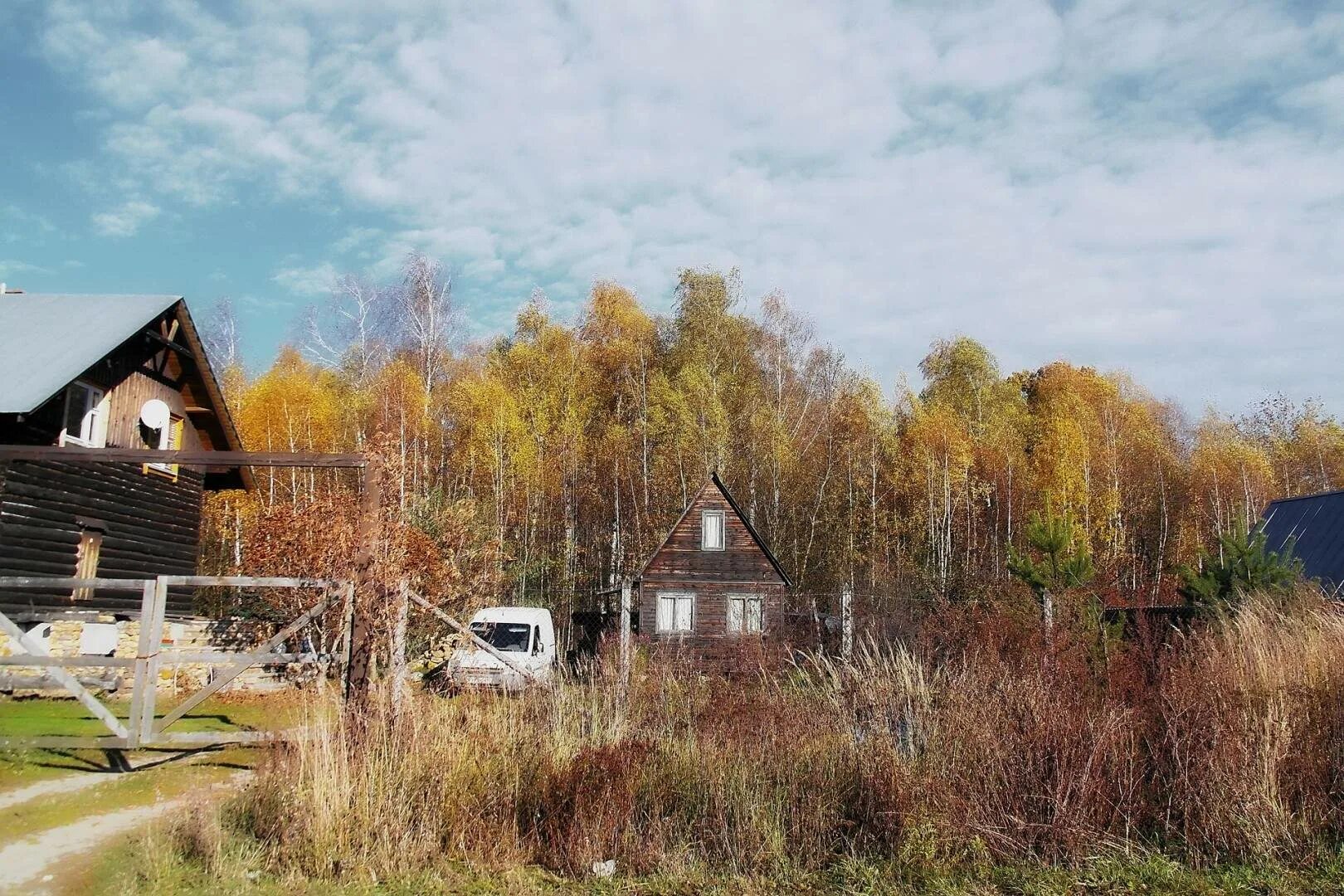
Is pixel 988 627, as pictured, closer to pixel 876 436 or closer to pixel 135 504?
pixel 135 504

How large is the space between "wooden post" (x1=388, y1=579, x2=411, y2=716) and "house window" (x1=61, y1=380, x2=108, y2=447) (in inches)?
496

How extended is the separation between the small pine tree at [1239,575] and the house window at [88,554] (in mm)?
20151

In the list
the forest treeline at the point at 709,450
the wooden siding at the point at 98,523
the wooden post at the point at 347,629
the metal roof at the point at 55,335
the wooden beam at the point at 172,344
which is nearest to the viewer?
the wooden post at the point at 347,629

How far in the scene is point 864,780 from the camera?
276 inches

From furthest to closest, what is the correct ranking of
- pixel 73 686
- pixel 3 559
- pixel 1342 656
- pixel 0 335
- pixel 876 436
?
pixel 876 436 → pixel 0 335 → pixel 3 559 → pixel 73 686 → pixel 1342 656

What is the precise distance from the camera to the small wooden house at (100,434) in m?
17.1

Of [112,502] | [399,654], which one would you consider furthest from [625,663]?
[112,502]

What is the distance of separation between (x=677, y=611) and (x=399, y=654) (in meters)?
17.6

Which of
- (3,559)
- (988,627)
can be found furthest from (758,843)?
(3,559)

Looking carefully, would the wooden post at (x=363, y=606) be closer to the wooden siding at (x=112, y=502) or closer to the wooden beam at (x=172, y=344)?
the wooden siding at (x=112, y=502)

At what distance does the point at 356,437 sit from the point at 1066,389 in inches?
1161

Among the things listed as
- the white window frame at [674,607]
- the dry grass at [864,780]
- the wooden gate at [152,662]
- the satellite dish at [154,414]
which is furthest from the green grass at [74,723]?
the white window frame at [674,607]

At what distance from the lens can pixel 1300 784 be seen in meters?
7.00

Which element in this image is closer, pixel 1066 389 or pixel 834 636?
pixel 834 636
